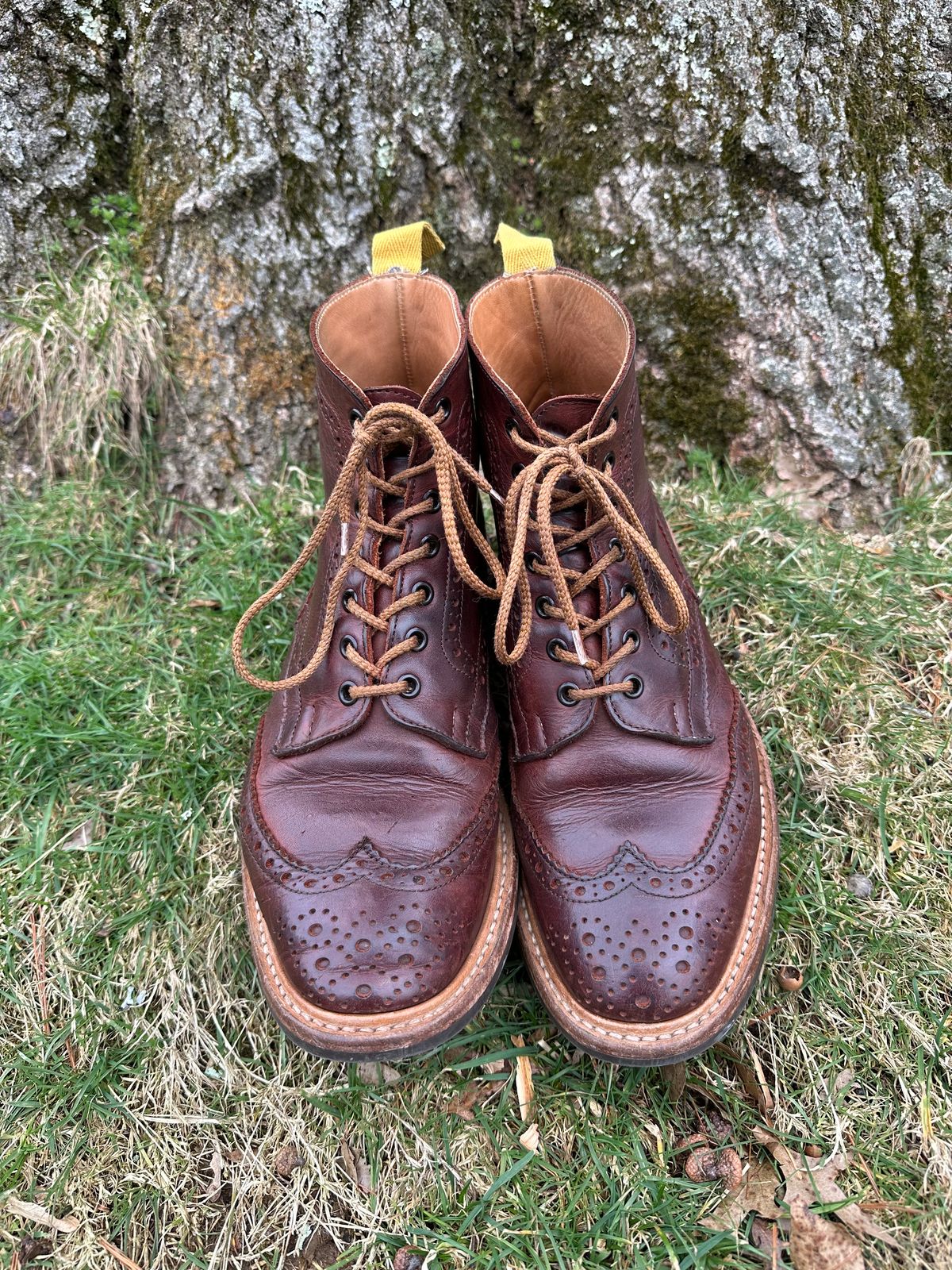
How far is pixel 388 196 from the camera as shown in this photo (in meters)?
2.59

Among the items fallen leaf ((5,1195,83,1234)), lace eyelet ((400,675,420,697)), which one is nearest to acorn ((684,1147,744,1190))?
lace eyelet ((400,675,420,697))

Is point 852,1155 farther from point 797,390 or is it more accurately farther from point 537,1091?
point 797,390

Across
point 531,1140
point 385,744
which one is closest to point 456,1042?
point 531,1140

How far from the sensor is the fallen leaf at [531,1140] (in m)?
1.72

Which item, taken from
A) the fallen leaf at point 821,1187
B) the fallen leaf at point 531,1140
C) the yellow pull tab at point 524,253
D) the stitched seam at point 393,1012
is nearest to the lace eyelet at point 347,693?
the stitched seam at point 393,1012

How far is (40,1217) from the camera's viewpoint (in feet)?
5.60

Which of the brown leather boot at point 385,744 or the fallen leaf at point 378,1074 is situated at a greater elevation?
the brown leather boot at point 385,744

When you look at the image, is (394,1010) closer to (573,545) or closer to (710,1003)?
(710,1003)

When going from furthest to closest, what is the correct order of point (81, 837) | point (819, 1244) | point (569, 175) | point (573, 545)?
point (569, 175) < point (81, 837) < point (573, 545) < point (819, 1244)

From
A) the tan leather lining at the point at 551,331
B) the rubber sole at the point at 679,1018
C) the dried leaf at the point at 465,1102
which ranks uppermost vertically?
the tan leather lining at the point at 551,331

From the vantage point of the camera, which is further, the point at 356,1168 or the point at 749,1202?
the point at 356,1168

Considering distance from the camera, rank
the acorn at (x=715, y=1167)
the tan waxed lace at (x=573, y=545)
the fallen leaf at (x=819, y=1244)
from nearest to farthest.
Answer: the fallen leaf at (x=819, y=1244) < the acorn at (x=715, y=1167) < the tan waxed lace at (x=573, y=545)

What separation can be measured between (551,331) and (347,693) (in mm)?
996

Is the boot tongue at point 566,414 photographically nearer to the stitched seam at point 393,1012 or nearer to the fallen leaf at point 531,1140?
the stitched seam at point 393,1012
